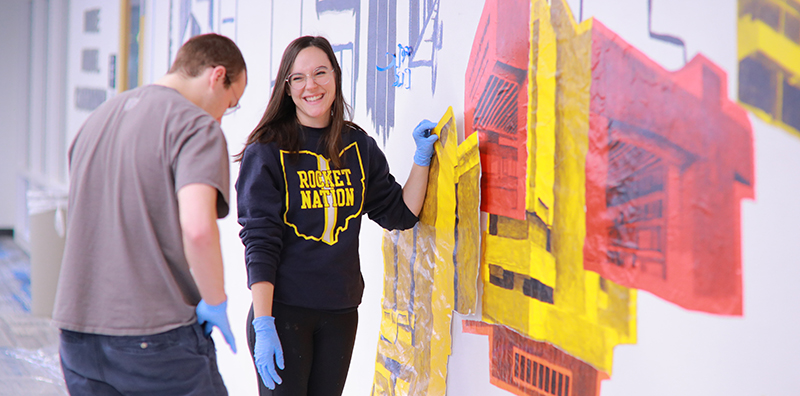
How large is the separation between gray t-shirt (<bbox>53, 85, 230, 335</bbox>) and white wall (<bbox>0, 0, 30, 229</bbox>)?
283 inches

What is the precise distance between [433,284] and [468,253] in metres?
Result: 0.18

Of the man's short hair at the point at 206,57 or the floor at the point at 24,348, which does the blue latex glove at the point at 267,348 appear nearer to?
the man's short hair at the point at 206,57

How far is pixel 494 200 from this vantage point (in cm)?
145

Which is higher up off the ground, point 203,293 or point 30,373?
point 203,293

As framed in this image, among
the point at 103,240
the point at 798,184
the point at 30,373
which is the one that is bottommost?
the point at 30,373

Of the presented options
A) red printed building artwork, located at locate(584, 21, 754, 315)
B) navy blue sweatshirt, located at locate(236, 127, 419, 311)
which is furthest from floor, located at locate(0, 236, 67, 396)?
red printed building artwork, located at locate(584, 21, 754, 315)

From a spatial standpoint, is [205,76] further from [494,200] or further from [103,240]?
[494,200]

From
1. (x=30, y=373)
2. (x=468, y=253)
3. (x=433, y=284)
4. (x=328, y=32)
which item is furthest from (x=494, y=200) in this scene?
(x=30, y=373)

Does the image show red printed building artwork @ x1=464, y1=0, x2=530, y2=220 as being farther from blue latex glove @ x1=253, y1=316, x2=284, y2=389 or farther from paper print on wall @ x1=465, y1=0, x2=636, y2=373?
blue latex glove @ x1=253, y1=316, x2=284, y2=389

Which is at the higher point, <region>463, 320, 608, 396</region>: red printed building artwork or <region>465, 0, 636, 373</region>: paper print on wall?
<region>465, 0, 636, 373</region>: paper print on wall

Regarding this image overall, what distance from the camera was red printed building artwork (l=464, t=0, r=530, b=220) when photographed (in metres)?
1.33

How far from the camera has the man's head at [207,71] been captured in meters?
1.31

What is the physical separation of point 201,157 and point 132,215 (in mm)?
178

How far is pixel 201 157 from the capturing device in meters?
1.16
